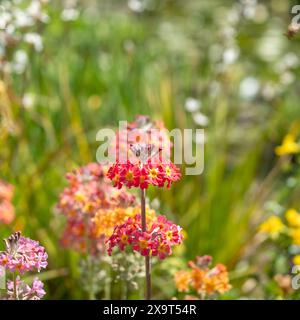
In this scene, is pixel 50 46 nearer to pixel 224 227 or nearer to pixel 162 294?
pixel 224 227

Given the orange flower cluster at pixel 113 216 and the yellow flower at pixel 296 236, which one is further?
the yellow flower at pixel 296 236

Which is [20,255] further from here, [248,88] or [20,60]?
[248,88]

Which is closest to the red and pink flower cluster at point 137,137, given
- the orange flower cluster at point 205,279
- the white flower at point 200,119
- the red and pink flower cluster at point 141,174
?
the red and pink flower cluster at point 141,174

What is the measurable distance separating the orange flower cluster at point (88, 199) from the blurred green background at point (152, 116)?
1.24 ft

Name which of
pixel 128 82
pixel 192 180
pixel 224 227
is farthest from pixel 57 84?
pixel 224 227

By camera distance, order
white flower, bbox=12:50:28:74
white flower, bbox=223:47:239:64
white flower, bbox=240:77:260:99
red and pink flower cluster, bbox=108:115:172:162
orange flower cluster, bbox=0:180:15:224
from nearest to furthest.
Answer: red and pink flower cluster, bbox=108:115:172:162 < orange flower cluster, bbox=0:180:15:224 < white flower, bbox=12:50:28:74 < white flower, bbox=223:47:239:64 < white flower, bbox=240:77:260:99

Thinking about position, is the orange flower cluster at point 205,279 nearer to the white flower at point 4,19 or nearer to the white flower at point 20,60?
A: the white flower at point 4,19

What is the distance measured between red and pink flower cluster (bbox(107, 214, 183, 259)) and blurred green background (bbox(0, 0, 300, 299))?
0.77m

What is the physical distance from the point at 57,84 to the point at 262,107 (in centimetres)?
208

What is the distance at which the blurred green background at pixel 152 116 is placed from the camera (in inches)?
121

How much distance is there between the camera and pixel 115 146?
78.2 inches

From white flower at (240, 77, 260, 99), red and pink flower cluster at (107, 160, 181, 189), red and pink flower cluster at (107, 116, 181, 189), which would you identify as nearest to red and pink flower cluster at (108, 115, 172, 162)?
red and pink flower cluster at (107, 116, 181, 189)

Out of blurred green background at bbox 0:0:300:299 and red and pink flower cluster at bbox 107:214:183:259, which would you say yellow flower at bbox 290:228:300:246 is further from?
red and pink flower cluster at bbox 107:214:183:259

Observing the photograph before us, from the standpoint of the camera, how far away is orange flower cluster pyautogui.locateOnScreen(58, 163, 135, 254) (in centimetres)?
209
